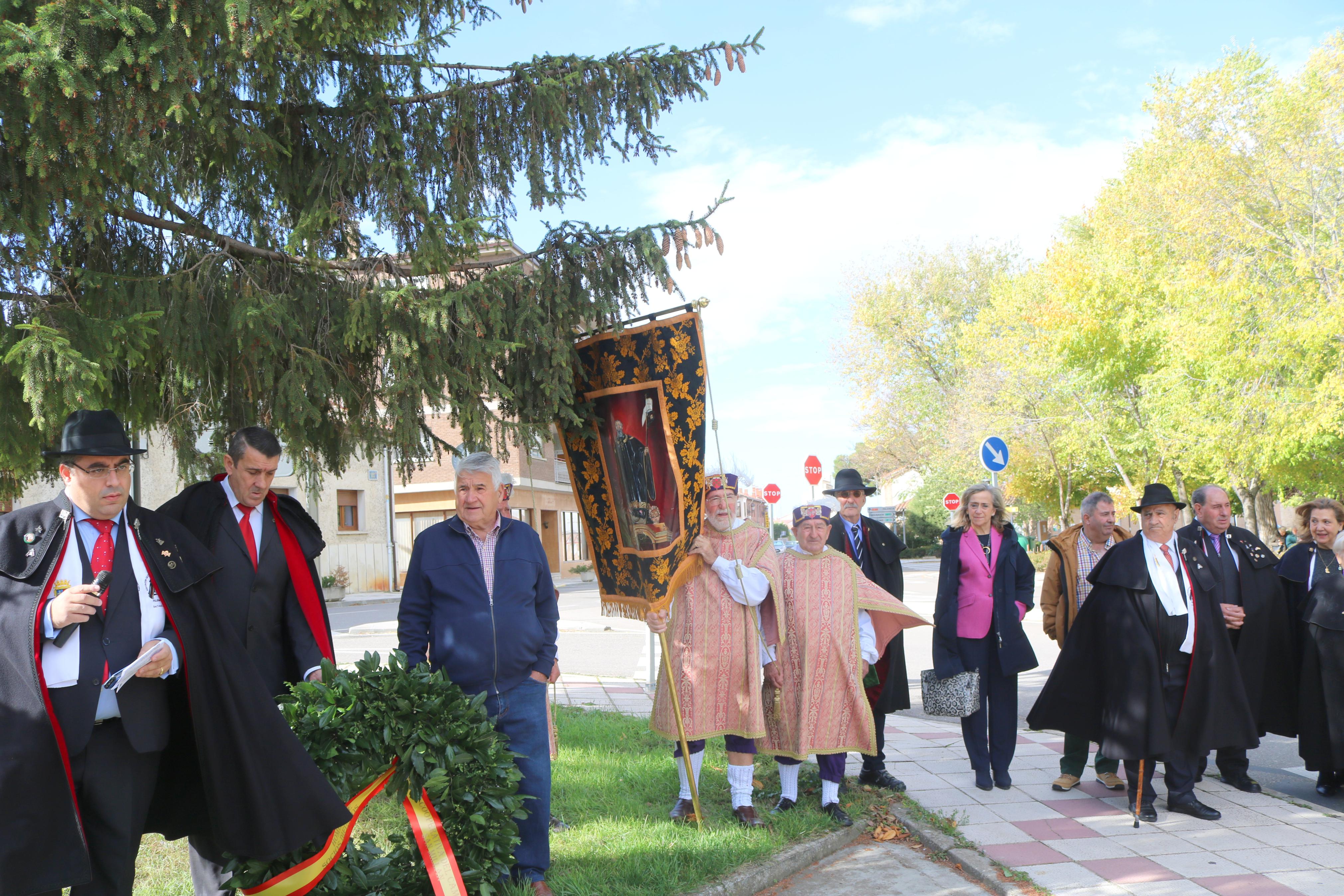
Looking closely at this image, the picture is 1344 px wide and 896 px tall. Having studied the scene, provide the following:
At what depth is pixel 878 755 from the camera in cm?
629

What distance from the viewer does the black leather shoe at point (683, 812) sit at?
18.0ft

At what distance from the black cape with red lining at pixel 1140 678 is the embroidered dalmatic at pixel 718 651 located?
2.05 m

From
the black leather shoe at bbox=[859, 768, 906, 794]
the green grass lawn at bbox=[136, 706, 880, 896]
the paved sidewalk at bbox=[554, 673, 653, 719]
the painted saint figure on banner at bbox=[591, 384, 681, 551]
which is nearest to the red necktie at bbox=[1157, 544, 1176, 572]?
the black leather shoe at bbox=[859, 768, 906, 794]

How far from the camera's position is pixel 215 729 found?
3.31 meters

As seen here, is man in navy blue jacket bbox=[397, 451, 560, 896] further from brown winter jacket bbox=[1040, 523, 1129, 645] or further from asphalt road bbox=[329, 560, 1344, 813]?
asphalt road bbox=[329, 560, 1344, 813]

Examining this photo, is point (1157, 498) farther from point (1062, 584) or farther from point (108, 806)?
point (108, 806)

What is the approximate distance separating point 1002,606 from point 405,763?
13.8 ft

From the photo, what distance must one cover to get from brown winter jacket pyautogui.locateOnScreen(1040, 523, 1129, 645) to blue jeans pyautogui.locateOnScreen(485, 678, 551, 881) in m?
4.02

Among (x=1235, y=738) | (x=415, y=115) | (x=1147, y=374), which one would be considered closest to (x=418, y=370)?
(x=415, y=115)

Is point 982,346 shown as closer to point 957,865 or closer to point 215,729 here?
point 957,865

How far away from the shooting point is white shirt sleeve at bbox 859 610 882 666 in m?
5.89

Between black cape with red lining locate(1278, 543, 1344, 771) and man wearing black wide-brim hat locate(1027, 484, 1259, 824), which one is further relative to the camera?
black cape with red lining locate(1278, 543, 1344, 771)

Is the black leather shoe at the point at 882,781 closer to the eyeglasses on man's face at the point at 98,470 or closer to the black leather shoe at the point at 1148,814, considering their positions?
the black leather shoe at the point at 1148,814

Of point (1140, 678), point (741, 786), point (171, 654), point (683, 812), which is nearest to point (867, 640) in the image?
point (741, 786)
